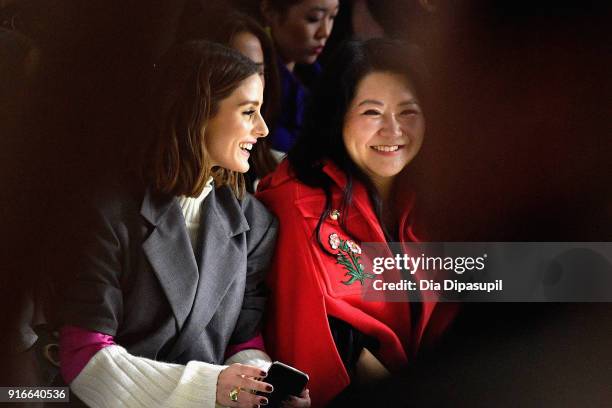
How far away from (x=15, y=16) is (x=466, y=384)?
766 millimetres

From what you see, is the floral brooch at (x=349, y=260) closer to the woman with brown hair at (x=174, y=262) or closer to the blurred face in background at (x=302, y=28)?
the woman with brown hair at (x=174, y=262)

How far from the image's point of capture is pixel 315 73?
1.04 m

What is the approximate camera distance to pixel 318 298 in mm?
1009

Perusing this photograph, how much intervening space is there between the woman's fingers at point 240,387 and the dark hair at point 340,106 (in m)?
0.20

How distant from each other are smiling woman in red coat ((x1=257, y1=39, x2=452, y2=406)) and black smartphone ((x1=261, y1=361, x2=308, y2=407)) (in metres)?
0.07

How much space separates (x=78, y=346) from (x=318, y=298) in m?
0.30

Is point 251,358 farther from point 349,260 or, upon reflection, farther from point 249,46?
point 249,46

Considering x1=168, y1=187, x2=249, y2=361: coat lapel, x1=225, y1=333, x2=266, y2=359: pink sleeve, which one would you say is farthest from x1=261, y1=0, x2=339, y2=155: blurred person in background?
x1=225, y1=333, x2=266, y2=359: pink sleeve

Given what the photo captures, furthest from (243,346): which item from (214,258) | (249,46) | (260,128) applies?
(249,46)

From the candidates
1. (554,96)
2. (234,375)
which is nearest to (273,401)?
(234,375)

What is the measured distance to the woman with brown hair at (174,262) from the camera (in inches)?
37.0

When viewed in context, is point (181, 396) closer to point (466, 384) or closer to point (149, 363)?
point (149, 363)

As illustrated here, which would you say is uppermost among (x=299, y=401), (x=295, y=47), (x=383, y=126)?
(x=295, y=47)

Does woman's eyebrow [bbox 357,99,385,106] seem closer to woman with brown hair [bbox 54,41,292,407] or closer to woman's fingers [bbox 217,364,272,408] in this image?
woman with brown hair [bbox 54,41,292,407]
